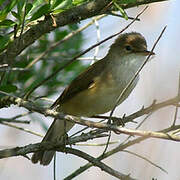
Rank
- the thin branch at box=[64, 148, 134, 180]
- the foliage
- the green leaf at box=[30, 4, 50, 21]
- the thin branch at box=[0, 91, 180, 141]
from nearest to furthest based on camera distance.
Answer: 1. the thin branch at box=[0, 91, 180, 141]
2. the thin branch at box=[64, 148, 134, 180]
3. the green leaf at box=[30, 4, 50, 21]
4. the foliage

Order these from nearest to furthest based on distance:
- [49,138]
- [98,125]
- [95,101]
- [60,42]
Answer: [98,125] < [60,42] < [95,101] < [49,138]

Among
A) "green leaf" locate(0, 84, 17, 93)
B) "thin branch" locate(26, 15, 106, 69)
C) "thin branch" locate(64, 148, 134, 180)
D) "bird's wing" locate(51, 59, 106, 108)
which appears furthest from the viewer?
"bird's wing" locate(51, 59, 106, 108)

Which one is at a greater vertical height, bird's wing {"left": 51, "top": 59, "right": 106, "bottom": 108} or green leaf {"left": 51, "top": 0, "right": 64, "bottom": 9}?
bird's wing {"left": 51, "top": 59, "right": 106, "bottom": 108}

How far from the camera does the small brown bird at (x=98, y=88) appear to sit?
3.40 m

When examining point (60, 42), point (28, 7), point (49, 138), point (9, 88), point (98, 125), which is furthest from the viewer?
point (49, 138)

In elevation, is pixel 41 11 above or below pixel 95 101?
below

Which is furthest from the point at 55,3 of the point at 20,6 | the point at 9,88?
the point at 9,88

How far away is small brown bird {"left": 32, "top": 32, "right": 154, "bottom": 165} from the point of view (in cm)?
340

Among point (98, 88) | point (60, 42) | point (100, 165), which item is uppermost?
point (60, 42)

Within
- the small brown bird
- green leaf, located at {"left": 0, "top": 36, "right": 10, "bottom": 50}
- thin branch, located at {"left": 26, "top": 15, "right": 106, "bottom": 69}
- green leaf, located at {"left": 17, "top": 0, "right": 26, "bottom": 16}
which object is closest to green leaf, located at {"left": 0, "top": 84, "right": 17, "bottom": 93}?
green leaf, located at {"left": 0, "top": 36, "right": 10, "bottom": 50}

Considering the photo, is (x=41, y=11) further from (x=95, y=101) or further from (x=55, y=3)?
(x=95, y=101)

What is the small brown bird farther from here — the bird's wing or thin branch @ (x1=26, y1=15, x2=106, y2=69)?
thin branch @ (x1=26, y1=15, x2=106, y2=69)

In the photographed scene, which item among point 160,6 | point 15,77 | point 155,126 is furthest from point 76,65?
point 155,126

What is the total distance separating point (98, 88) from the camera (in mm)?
3447
